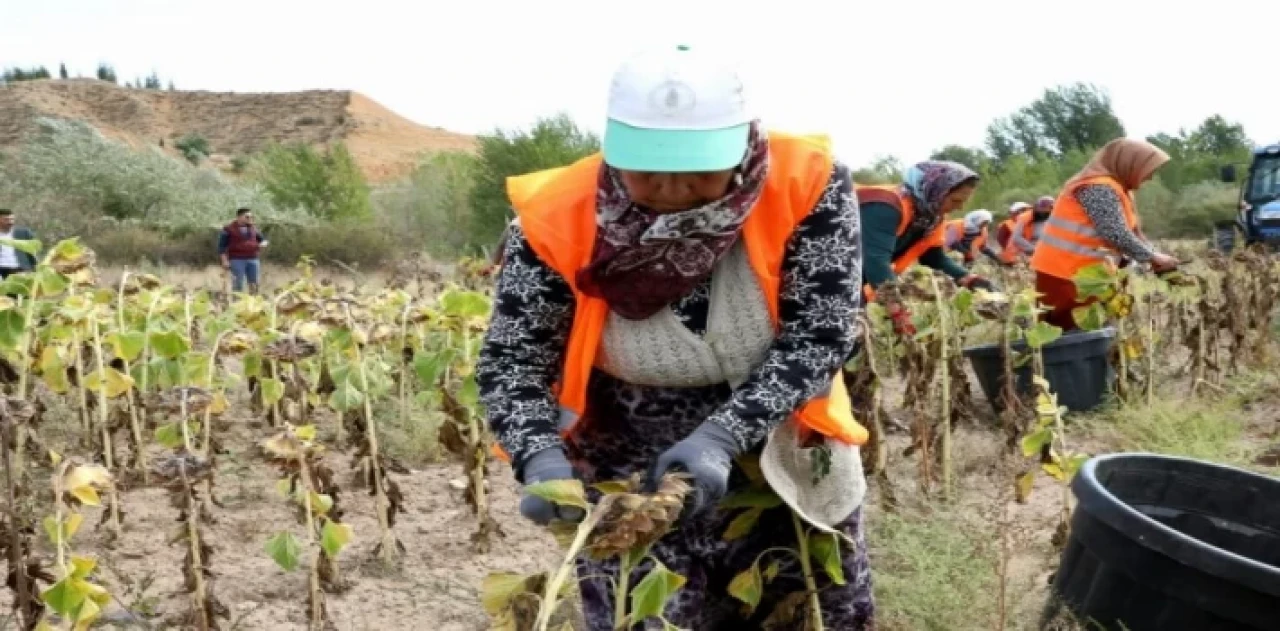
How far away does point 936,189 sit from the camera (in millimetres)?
4113

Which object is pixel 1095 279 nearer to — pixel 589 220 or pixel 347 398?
pixel 347 398

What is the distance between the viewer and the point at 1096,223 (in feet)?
15.5

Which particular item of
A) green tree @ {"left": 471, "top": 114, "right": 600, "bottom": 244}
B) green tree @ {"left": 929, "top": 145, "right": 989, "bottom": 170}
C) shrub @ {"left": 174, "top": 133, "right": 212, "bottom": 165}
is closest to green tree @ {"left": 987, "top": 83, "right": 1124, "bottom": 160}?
green tree @ {"left": 929, "top": 145, "right": 989, "bottom": 170}

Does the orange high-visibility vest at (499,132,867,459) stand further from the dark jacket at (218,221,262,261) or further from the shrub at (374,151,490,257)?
the shrub at (374,151,490,257)

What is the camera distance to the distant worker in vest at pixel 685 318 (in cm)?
148

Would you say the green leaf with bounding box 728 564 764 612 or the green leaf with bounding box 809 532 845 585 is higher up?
the green leaf with bounding box 809 532 845 585

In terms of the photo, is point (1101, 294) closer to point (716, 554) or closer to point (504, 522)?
point (504, 522)

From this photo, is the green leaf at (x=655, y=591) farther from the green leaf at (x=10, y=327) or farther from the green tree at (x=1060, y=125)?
the green tree at (x=1060, y=125)

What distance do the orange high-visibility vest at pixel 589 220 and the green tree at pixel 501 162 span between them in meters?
22.3

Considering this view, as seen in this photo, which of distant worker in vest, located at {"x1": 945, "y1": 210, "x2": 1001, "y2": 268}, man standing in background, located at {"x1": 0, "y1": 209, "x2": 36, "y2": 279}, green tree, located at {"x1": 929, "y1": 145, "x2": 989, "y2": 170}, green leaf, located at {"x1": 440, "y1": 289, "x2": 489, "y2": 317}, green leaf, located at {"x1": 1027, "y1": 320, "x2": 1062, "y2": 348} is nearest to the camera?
green leaf, located at {"x1": 440, "y1": 289, "x2": 489, "y2": 317}

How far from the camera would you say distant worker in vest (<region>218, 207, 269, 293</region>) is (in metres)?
13.2

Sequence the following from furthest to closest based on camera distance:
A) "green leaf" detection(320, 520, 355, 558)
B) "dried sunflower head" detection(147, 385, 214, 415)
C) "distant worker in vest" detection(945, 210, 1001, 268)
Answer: "distant worker in vest" detection(945, 210, 1001, 268)
"green leaf" detection(320, 520, 355, 558)
"dried sunflower head" detection(147, 385, 214, 415)

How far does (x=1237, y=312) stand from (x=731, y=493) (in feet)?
14.8

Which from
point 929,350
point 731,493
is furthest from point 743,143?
point 929,350
